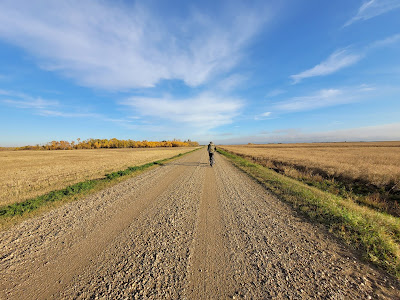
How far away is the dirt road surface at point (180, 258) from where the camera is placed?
2.87 metres

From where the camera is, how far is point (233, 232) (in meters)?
4.85

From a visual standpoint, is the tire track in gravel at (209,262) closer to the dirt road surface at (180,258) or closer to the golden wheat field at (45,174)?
the dirt road surface at (180,258)

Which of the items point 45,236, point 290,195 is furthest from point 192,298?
point 290,195

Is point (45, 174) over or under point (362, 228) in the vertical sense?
under

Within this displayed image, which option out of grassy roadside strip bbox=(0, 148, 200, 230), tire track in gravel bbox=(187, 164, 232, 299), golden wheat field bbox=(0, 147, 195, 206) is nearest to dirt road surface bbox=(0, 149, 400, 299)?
tire track in gravel bbox=(187, 164, 232, 299)

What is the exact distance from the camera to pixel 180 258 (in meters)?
3.73

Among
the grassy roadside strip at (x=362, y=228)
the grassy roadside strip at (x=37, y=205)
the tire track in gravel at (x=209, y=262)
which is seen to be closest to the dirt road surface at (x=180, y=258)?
the tire track in gravel at (x=209, y=262)

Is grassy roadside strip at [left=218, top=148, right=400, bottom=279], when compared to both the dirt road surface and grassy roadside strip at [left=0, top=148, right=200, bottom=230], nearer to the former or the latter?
the dirt road surface

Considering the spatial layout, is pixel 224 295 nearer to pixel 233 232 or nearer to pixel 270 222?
pixel 233 232

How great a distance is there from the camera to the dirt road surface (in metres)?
2.87

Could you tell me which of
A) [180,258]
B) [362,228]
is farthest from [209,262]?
[362,228]

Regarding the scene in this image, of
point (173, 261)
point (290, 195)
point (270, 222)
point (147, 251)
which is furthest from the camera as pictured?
point (290, 195)

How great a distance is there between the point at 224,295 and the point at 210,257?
976 millimetres

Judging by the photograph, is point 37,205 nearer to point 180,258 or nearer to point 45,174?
point 180,258
